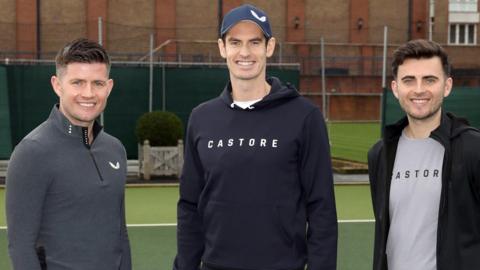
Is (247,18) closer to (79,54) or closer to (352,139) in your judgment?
(79,54)

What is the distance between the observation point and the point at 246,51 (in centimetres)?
390

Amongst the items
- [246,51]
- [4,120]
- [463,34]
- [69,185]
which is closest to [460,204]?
[246,51]

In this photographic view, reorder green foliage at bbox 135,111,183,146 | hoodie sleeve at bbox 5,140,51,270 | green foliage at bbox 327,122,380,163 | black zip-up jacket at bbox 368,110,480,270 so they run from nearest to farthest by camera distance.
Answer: hoodie sleeve at bbox 5,140,51,270
black zip-up jacket at bbox 368,110,480,270
green foliage at bbox 135,111,183,146
green foliage at bbox 327,122,380,163

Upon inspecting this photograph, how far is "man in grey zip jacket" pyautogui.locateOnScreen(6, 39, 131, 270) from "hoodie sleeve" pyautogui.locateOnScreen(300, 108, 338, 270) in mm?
974

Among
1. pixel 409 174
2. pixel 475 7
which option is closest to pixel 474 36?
pixel 475 7

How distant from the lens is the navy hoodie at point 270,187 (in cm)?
380

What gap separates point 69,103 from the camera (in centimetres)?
380

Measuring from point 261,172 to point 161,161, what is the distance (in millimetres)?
12301

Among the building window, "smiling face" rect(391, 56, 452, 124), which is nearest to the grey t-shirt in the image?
"smiling face" rect(391, 56, 452, 124)

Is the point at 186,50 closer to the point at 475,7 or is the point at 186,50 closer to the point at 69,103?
the point at 475,7

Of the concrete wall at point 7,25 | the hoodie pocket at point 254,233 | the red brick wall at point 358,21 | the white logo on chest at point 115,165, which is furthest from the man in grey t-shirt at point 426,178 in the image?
the red brick wall at point 358,21

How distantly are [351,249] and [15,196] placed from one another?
20.6 ft

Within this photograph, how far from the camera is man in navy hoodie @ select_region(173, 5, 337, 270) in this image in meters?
3.80

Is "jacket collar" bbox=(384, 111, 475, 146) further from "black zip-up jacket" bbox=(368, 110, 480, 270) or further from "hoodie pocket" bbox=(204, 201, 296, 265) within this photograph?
"hoodie pocket" bbox=(204, 201, 296, 265)
